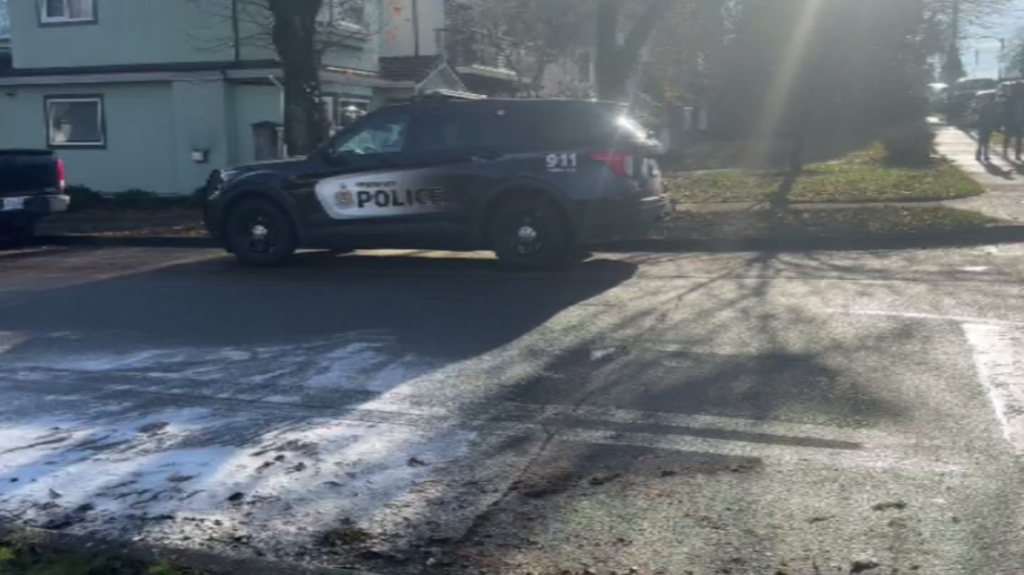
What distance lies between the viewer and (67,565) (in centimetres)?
519

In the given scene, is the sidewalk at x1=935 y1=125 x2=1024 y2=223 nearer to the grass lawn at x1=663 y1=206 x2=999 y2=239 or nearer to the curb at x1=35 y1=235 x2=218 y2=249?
the grass lawn at x1=663 y1=206 x2=999 y2=239

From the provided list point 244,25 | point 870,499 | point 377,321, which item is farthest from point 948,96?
point 870,499

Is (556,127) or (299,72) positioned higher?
(299,72)

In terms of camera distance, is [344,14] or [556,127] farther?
[344,14]

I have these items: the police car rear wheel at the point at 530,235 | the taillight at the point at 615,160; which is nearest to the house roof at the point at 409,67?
the police car rear wheel at the point at 530,235

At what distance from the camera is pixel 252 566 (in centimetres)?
524

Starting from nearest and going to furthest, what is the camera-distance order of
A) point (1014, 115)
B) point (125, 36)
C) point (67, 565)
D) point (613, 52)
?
point (67, 565) → point (613, 52) → point (1014, 115) → point (125, 36)

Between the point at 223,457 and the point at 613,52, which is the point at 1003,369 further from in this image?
the point at 613,52

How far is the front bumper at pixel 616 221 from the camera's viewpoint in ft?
42.1

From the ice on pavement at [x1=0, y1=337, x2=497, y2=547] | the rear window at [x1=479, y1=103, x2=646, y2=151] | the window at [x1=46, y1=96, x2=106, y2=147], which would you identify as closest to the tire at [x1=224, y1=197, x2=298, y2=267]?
the rear window at [x1=479, y1=103, x2=646, y2=151]

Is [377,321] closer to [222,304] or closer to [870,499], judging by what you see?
[222,304]

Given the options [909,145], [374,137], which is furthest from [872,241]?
[909,145]

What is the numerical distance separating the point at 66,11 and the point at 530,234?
53.3 ft

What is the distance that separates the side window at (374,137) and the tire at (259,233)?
1.03m
